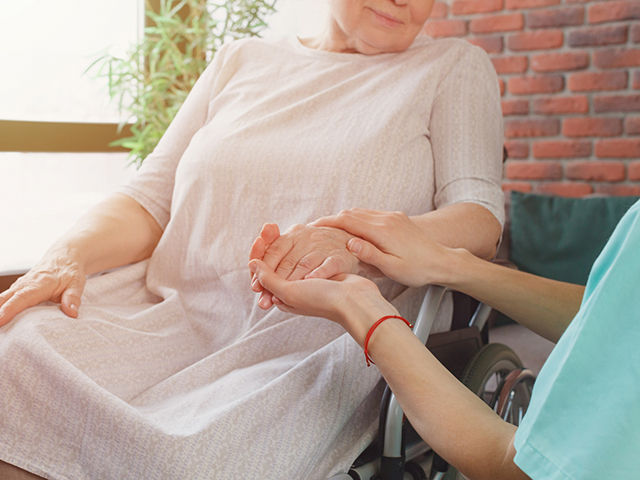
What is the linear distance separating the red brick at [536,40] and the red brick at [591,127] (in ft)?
1.10

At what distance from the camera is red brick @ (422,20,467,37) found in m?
Answer: 2.74

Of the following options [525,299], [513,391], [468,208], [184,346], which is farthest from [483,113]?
[184,346]

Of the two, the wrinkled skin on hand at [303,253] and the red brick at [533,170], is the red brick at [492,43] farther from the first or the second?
the wrinkled skin on hand at [303,253]

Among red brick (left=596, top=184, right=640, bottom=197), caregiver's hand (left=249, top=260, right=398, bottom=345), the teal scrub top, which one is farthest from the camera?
red brick (left=596, top=184, right=640, bottom=197)

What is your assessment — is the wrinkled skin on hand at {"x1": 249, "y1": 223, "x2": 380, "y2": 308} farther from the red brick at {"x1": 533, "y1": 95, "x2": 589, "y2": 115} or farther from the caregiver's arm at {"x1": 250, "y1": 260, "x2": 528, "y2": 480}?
the red brick at {"x1": 533, "y1": 95, "x2": 589, "y2": 115}

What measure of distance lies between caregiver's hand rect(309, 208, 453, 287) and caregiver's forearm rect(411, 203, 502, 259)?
0.07 meters

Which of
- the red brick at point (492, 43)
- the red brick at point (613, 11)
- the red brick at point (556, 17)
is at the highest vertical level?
the red brick at point (613, 11)

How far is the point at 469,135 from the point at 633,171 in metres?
1.65

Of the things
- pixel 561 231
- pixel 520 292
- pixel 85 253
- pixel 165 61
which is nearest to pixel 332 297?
pixel 520 292

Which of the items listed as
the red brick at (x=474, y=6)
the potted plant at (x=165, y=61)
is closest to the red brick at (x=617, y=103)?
the red brick at (x=474, y=6)

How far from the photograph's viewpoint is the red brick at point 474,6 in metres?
2.63

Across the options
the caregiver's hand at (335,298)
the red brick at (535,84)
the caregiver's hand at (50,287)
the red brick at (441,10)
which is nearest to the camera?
the caregiver's hand at (335,298)

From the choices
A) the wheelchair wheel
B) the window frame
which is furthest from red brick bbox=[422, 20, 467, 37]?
the wheelchair wheel

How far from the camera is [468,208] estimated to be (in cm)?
109
